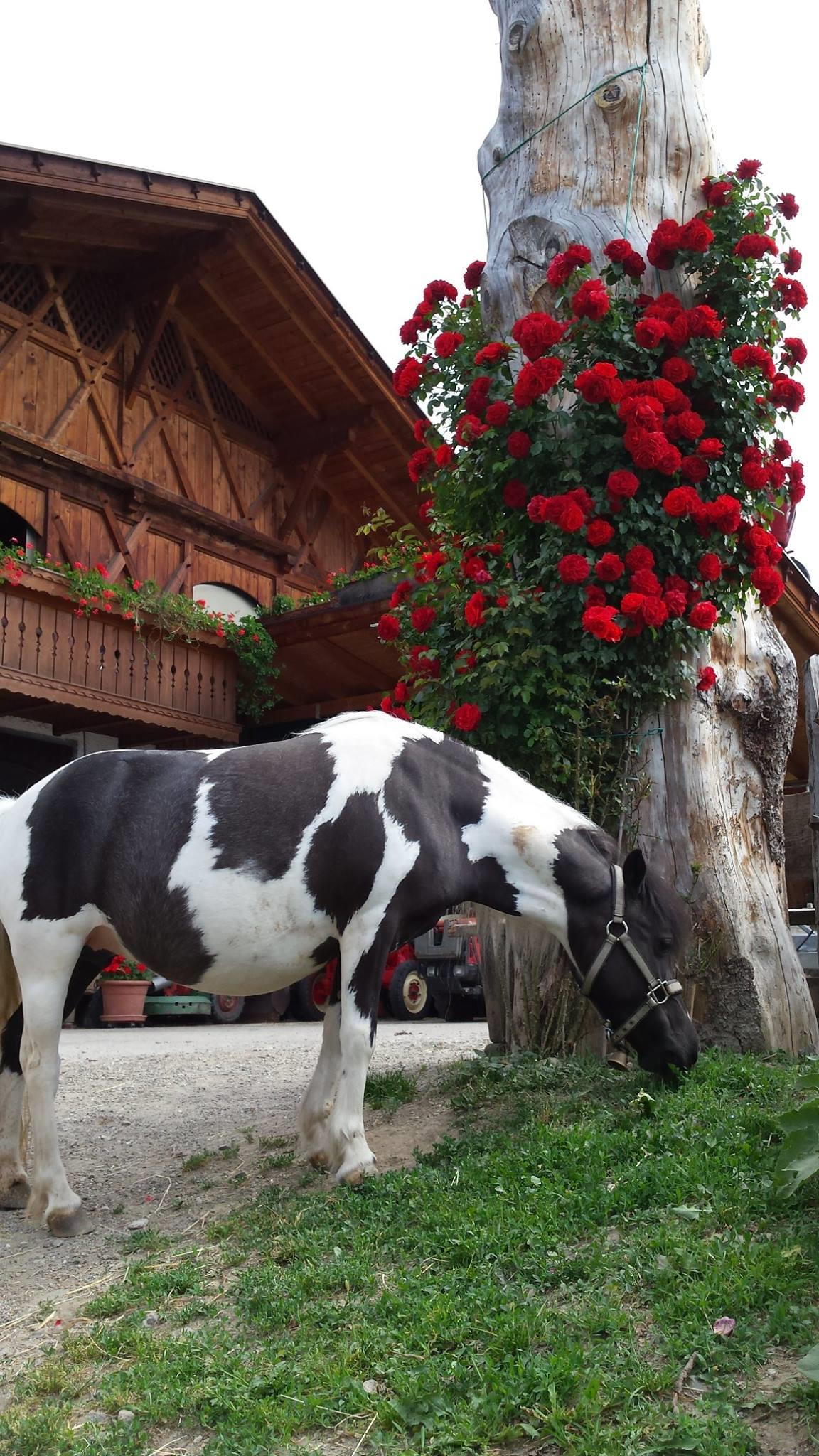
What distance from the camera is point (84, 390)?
14445 millimetres

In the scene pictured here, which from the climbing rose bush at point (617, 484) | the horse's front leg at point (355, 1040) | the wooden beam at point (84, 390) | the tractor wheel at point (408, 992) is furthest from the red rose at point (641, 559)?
the wooden beam at point (84, 390)

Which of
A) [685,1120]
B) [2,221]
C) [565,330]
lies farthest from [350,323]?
[685,1120]

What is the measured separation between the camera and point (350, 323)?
16.5 metres

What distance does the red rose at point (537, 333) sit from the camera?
550cm

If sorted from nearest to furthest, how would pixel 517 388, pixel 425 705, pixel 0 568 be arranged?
1. pixel 517 388
2. pixel 425 705
3. pixel 0 568

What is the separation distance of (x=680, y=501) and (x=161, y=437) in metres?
11.6

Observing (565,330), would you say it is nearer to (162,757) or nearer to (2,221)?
(162,757)

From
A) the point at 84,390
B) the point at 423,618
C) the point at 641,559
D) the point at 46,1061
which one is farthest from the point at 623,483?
the point at 84,390

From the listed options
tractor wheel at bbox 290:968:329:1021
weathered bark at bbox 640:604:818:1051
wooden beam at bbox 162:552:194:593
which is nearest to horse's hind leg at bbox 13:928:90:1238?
weathered bark at bbox 640:604:818:1051

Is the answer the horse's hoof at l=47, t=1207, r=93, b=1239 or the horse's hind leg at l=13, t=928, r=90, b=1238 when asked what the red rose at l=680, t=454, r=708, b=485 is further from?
the horse's hoof at l=47, t=1207, r=93, b=1239

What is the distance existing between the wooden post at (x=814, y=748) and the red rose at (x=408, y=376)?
2.51 meters

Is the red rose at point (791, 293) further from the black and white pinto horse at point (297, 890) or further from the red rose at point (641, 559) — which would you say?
the black and white pinto horse at point (297, 890)

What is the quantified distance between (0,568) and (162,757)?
771 cm

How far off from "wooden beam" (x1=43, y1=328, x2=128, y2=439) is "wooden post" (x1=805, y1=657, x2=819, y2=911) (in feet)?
34.2
